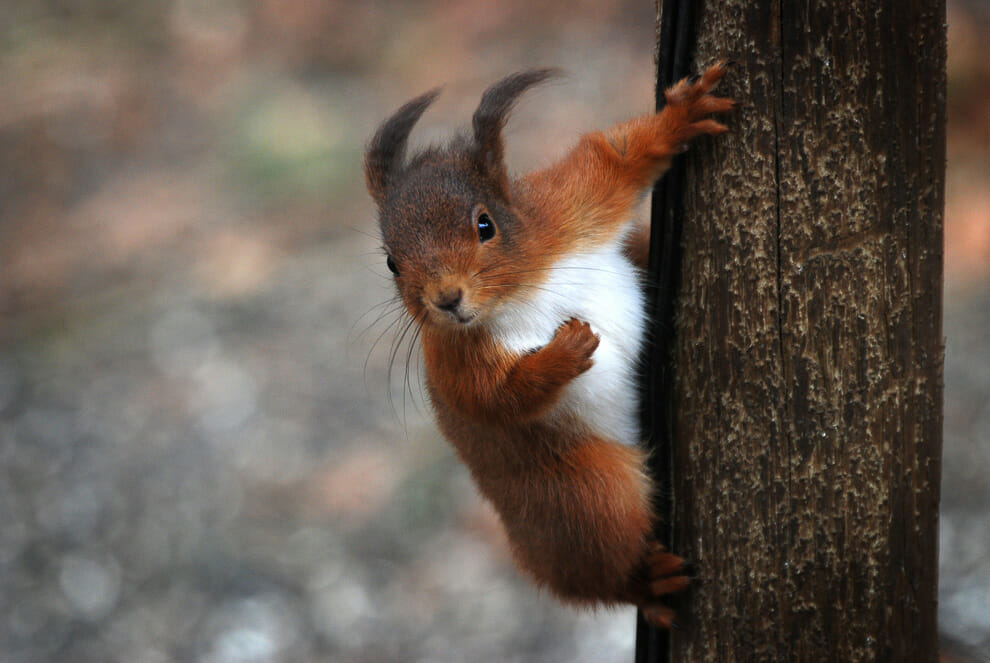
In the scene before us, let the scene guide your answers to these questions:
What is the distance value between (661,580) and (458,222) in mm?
871

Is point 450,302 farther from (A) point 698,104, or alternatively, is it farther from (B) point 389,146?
(A) point 698,104

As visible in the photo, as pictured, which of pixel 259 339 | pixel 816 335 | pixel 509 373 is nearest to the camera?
pixel 816 335

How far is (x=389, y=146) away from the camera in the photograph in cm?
232

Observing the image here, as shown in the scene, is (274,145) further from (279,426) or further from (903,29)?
(903,29)

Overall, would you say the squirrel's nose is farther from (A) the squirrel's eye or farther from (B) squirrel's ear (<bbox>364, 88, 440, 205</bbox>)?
(B) squirrel's ear (<bbox>364, 88, 440, 205</bbox>)

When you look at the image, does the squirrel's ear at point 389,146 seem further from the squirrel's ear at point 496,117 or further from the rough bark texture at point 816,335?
the rough bark texture at point 816,335

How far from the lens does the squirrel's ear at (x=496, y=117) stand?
2193 mm

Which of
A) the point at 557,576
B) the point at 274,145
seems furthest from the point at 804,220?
the point at 274,145

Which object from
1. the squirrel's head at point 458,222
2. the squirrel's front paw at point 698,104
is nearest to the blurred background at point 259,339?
the squirrel's head at point 458,222

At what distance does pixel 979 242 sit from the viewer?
5445mm

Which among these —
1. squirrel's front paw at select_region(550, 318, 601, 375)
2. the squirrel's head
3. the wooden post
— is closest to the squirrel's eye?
the squirrel's head

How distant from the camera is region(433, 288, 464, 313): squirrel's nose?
205 centimetres

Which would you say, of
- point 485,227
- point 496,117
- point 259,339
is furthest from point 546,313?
point 259,339

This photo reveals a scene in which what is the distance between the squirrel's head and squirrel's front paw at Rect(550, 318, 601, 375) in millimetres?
185
